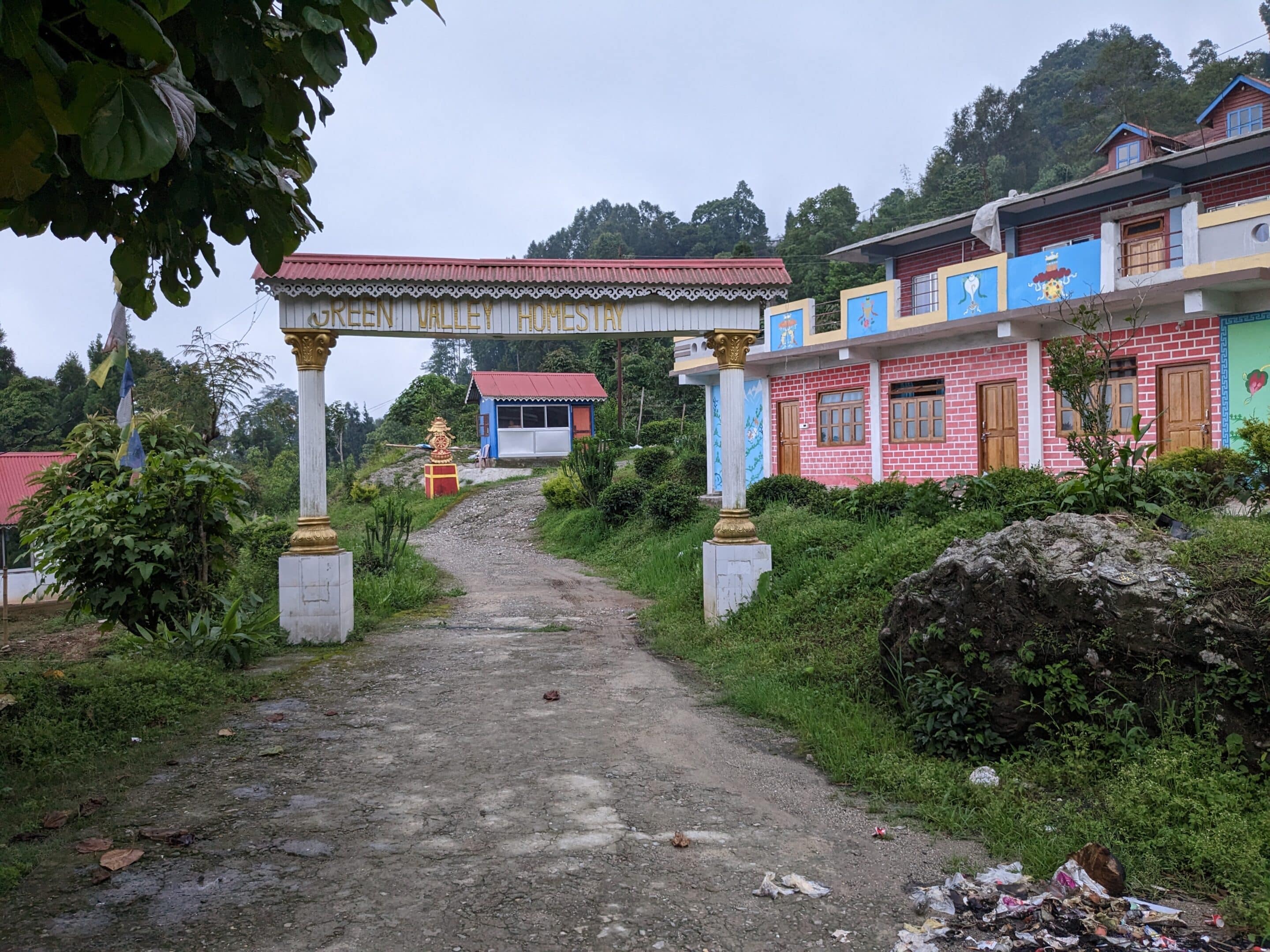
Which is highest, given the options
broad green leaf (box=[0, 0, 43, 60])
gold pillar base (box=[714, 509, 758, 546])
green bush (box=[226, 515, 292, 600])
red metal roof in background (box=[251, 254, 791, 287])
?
red metal roof in background (box=[251, 254, 791, 287])

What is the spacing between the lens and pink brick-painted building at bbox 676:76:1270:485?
11.6m

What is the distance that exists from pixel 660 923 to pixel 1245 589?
A: 11.3 feet

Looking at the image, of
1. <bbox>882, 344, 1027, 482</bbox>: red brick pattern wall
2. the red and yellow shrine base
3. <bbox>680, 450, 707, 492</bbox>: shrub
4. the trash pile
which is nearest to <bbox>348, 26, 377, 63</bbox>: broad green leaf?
the trash pile

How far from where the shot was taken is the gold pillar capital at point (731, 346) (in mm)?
9508

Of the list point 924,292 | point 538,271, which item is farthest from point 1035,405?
point 538,271

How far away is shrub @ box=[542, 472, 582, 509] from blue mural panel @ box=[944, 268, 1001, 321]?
9909mm

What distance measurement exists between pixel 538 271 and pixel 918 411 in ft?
30.1

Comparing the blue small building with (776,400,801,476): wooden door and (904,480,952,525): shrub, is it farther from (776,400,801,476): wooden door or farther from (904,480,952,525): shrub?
(904,480,952,525): shrub

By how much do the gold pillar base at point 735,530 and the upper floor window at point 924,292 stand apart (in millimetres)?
11871

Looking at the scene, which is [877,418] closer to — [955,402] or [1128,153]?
[955,402]

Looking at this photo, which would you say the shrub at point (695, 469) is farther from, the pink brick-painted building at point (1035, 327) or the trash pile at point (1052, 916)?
the trash pile at point (1052, 916)

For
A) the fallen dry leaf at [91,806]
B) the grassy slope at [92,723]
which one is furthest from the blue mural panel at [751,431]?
the fallen dry leaf at [91,806]

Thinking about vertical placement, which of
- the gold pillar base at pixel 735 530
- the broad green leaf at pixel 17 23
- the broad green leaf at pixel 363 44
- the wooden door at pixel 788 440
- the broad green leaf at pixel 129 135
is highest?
the broad green leaf at pixel 363 44

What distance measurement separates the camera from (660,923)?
3.30 meters
